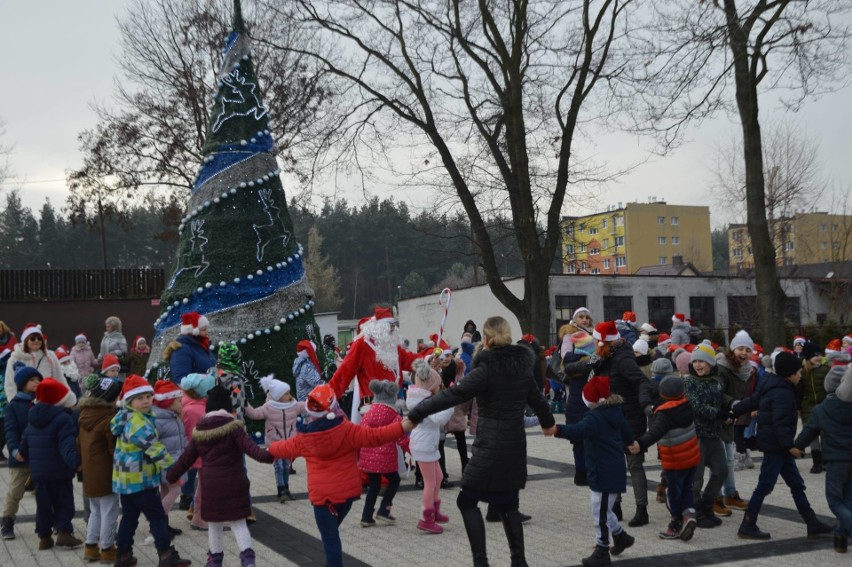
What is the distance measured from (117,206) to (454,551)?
69.8 ft

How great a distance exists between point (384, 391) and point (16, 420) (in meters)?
3.30

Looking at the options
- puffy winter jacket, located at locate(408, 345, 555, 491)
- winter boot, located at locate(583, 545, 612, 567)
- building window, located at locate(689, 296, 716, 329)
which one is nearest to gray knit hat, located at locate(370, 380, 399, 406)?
puffy winter jacket, located at locate(408, 345, 555, 491)

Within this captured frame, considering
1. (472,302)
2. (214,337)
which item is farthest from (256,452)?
(472,302)

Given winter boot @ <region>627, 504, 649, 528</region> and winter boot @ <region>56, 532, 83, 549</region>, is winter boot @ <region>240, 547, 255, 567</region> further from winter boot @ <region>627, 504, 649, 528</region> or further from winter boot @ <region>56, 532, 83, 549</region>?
winter boot @ <region>627, 504, 649, 528</region>

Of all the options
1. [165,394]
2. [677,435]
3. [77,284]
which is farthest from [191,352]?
[77,284]

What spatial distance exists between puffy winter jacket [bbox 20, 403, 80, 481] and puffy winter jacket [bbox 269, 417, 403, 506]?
227 centimetres

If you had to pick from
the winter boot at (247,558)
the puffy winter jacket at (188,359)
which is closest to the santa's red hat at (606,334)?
the winter boot at (247,558)

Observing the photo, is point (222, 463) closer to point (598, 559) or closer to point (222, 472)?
point (222, 472)

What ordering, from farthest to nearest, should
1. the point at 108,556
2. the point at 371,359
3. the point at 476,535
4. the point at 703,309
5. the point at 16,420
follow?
1. the point at 703,309
2. the point at 371,359
3. the point at 16,420
4. the point at 108,556
5. the point at 476,535

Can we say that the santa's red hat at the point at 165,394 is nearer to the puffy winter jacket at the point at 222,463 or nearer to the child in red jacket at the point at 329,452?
the puffy winter jacket at the point at 222,463

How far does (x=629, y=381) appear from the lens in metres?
7.70

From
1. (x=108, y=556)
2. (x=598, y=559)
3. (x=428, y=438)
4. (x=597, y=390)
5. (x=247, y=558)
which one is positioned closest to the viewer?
(x=247, y=558)

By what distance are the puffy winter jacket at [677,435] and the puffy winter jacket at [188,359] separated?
449 centimetres

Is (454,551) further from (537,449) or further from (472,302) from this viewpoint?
(472,302)
